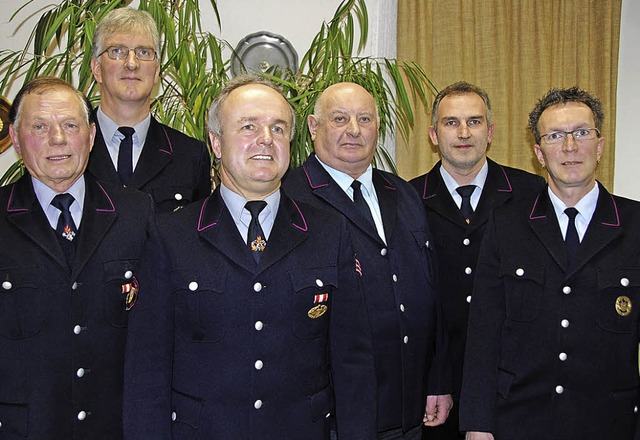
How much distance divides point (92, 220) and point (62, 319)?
0.92ft

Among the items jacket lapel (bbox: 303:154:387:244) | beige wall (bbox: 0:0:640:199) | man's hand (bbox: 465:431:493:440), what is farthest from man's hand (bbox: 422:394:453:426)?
beige wall (bbox: 0:0:640:199)

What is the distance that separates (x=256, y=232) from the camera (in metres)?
1.97

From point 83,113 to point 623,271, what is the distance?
168cm

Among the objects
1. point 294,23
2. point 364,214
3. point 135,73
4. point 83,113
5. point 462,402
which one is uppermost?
point 294,23

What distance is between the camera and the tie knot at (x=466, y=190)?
9.53 ft

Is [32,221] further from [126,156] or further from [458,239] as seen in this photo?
[458,239]

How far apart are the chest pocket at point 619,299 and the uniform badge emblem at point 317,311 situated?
893 millimetres

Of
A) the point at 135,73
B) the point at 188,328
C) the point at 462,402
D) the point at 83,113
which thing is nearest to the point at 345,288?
the point at 188,328

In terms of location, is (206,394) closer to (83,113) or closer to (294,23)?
(83,113)

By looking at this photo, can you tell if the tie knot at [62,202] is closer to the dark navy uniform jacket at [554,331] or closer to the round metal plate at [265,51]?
the dark navy uniform jacket at [554,331]

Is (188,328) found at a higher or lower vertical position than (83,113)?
lower

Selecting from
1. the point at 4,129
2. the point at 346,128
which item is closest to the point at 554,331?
the point at 346,128

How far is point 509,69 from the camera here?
14.8 feet

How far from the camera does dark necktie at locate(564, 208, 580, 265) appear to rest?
2332mm
